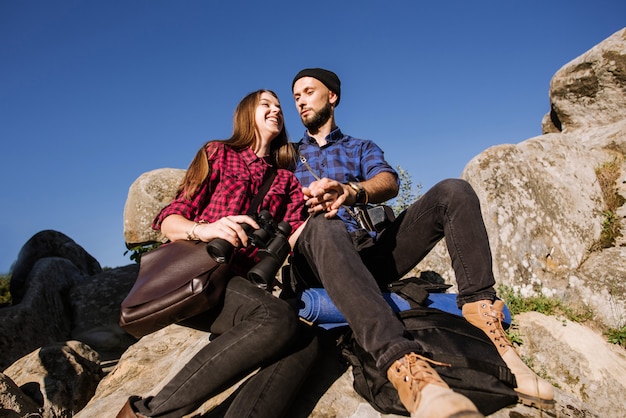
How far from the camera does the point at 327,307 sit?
116 inches

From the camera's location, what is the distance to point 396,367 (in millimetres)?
2115

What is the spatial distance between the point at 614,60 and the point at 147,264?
1024cm

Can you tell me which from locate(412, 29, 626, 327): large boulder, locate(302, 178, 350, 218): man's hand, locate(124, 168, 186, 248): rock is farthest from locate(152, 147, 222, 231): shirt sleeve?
locate(124, 168, 186, 248): rock

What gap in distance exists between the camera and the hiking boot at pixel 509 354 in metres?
2.32

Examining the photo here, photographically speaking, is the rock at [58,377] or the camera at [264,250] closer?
the camera at [264,250]

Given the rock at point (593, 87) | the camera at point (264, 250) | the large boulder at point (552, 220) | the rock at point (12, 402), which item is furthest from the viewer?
the rock at point (593, 87)

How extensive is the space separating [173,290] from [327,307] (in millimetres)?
1113

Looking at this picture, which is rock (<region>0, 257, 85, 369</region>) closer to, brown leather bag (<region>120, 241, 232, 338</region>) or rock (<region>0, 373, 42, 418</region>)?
rock (<region>0, 373, 42, 418</region>)

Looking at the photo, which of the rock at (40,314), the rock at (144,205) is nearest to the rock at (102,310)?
the rock at (40,314)

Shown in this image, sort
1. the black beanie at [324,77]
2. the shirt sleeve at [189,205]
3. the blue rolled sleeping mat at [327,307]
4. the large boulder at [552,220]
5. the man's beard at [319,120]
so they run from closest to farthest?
the blue rolled sleeping mat at [327,307] < the shirt sleeve at [189,205] < the man's beard at [319,120] < the black beanie at [324,77] < the large boulder at [552,220]

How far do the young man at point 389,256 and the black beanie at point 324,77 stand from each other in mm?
615

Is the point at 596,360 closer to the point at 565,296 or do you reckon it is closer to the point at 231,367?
the point at 565,296

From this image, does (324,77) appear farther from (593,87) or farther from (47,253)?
(47,253)

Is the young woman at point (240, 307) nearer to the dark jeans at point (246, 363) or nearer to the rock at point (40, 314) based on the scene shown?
the dark jeans at point (246, 363)
